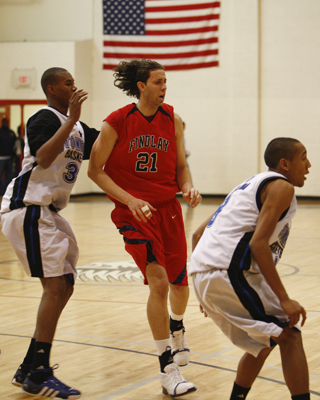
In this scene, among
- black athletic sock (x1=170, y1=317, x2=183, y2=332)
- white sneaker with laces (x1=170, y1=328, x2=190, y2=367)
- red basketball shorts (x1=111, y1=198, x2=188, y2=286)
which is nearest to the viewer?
red basketball shorts (x1=111, y1=198, x2=188, y2=286)

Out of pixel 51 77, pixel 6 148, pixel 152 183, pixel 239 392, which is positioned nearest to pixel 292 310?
pixel 239 392

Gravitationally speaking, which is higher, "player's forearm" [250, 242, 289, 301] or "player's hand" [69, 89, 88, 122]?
"player's hand" [69, 89, 88, 122]

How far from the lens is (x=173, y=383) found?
123 inches

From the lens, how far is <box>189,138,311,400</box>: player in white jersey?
7.84ft

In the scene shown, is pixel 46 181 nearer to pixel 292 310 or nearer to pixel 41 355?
pixel 41 355

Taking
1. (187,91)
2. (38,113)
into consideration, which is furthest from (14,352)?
(187,91)

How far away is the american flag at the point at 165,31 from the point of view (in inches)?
A: 592

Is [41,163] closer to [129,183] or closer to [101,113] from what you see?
[129,183]

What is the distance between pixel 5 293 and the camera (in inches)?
218

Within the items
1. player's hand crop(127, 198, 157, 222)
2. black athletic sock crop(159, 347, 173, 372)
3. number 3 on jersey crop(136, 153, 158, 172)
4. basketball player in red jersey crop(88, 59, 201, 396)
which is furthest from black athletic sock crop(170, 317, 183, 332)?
number 3 on jersey crop(136, 153, 158, 172)

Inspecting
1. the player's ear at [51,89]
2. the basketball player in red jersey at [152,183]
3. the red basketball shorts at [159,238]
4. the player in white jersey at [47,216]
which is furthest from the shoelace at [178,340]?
the player's ear at [51,89]

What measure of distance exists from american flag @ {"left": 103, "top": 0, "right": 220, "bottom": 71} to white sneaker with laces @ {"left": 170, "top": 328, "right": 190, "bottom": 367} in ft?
40.3

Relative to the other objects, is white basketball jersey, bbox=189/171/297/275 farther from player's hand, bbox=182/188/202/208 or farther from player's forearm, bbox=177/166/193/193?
player's forearm, bbox=177/166/193/193

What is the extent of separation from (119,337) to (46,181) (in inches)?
54.9
